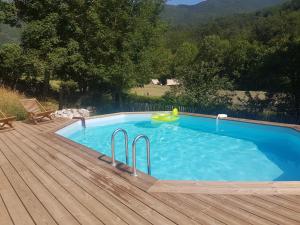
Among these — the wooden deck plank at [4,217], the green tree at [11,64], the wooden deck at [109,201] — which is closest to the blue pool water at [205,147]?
the wooden deck at [109,201]

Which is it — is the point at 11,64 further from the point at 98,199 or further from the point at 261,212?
the point at 261,212

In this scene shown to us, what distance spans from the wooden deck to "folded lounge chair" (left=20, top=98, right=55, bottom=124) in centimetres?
469

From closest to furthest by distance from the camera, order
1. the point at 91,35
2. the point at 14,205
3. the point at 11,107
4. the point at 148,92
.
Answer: the point at 14,205, the point at 11,107, the point at 91,35, the point at 148,92

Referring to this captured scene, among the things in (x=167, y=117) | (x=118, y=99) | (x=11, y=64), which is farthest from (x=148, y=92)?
(x=167, y=117)

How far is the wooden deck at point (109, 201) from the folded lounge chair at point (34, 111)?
4693 mm

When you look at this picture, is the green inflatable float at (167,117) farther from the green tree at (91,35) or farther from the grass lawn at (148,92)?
the grass lawn at (148,92)

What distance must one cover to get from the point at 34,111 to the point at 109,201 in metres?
7.78

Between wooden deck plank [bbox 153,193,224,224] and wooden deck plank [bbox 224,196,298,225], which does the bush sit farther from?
wooden deck plank [bbox 224,196,298,225]

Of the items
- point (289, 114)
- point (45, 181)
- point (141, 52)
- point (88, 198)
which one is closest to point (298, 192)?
point (88, 198)

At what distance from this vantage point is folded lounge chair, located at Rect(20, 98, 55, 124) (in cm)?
1093

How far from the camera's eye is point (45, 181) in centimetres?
547

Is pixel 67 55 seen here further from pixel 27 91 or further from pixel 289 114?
pixel 289 114

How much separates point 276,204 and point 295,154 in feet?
18.5

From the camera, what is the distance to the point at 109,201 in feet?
15.0
